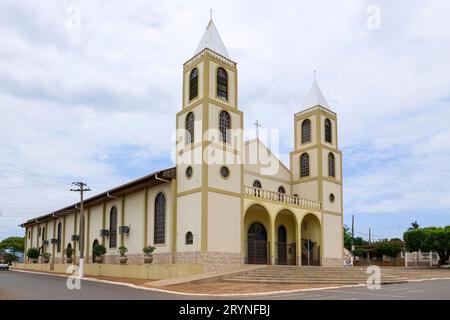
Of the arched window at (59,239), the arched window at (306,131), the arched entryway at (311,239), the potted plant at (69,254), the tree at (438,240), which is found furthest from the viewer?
the arched window at (59,239)

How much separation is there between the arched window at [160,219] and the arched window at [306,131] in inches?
481

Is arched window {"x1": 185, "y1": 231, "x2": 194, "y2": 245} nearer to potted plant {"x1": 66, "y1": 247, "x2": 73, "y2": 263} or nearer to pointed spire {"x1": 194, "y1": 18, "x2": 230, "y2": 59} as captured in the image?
pointed spire {"x1": 194, "y1": 18, "x2": 230, "y2": 59}

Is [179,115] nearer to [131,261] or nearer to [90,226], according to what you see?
[131,261]

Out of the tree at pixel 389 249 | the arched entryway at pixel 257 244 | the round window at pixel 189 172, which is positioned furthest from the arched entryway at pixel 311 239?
the tree at pixel 389 249

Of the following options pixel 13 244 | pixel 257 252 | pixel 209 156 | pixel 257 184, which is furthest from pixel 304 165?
pixel 13 244

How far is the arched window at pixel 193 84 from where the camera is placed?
28.2m

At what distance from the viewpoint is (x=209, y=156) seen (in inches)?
1025

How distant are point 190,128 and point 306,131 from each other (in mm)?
10903

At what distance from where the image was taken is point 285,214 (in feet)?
106

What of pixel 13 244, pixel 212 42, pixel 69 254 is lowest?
pixel 13 244

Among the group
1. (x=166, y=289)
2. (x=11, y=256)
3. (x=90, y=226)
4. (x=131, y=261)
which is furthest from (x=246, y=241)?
(x=11, y=256)

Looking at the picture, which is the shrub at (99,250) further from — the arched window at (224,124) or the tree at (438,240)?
the tree at (438,240)

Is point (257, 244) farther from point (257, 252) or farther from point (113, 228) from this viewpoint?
point (113, 228)
